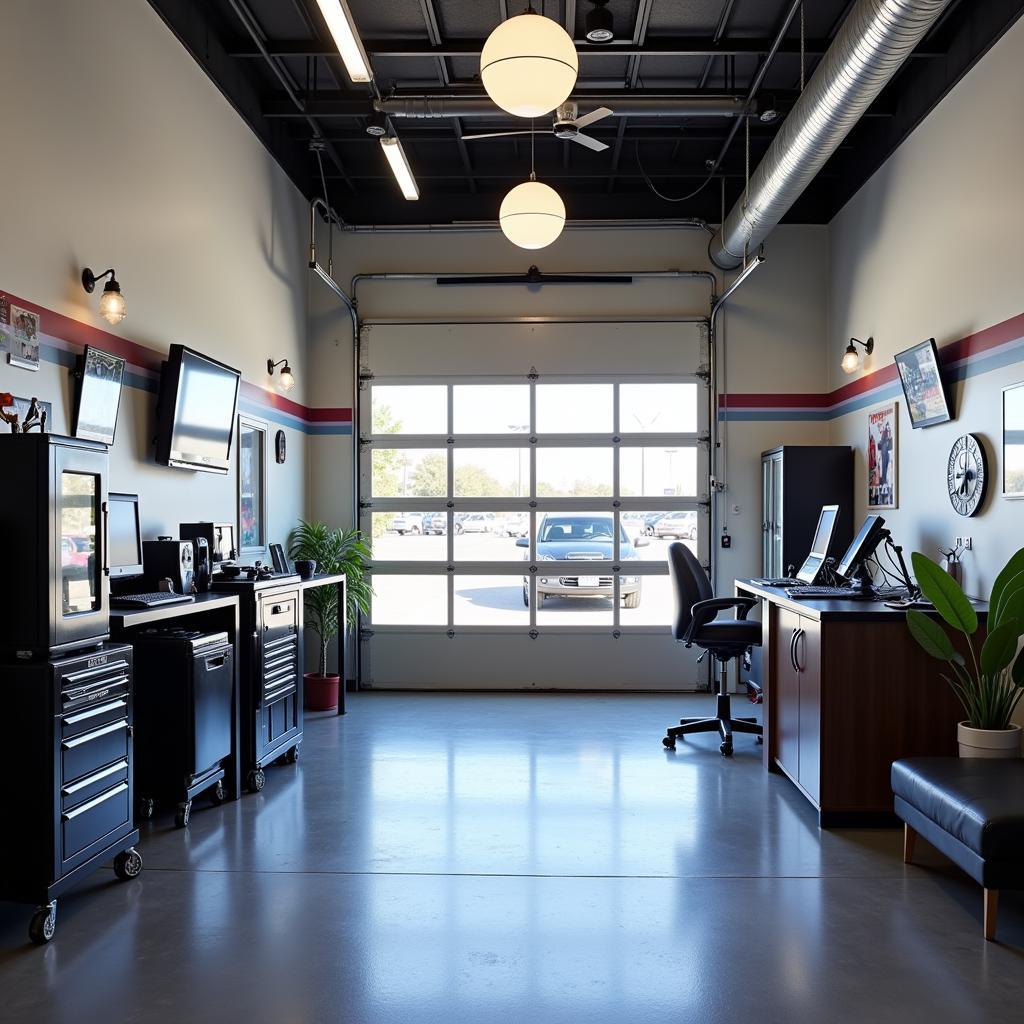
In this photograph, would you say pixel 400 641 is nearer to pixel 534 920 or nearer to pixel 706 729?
pixel 706 729

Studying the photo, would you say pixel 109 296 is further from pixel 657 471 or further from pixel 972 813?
pixel 657 471

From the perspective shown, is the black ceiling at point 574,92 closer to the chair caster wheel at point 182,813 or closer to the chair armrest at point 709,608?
the chair armrest at point 709,608

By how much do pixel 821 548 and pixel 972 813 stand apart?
2888 millimetres

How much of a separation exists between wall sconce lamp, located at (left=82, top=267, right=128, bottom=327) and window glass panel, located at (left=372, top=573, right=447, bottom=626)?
4.19m

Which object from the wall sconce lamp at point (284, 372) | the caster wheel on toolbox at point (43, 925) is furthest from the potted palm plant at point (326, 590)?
the caster wheel on toolbox at point (43, 925)

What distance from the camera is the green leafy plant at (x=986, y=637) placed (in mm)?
3809

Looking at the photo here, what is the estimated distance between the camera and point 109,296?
13.8 ft

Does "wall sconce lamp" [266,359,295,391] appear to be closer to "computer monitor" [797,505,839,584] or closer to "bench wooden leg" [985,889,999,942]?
"computer monitor" [797,505,839,584]

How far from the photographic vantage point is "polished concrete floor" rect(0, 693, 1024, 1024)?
2689mm

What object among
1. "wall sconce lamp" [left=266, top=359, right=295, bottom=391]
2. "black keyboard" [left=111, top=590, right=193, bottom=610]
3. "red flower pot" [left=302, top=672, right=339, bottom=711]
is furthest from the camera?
"red flower pot" [left=302, top=672, right=339, bottom=711]

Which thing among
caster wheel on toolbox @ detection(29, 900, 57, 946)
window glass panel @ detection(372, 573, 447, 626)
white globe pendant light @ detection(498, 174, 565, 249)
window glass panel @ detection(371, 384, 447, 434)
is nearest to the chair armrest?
white globe pendant light @ detection(498, 174, 565, 249)

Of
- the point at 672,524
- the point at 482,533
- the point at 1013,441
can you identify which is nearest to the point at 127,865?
the point at 1013,441

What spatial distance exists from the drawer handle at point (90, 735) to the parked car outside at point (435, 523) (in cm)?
460

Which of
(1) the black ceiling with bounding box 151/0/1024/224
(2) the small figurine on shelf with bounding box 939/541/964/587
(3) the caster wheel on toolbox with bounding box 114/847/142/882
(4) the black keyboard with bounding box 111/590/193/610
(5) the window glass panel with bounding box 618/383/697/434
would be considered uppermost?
(1) the black ceiling with bounding box 151/0/1024/224
